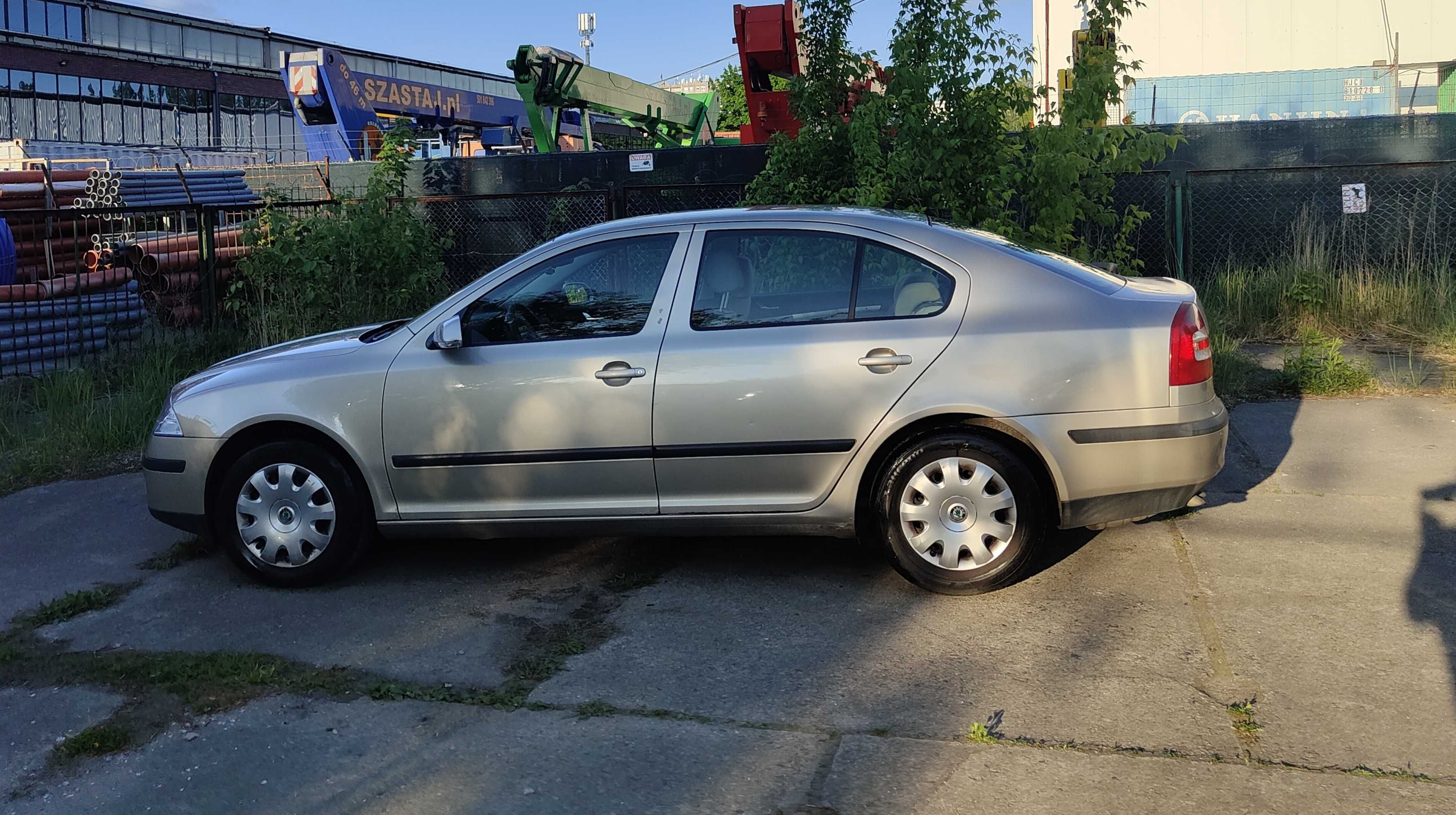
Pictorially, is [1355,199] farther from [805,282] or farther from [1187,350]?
[805,282]

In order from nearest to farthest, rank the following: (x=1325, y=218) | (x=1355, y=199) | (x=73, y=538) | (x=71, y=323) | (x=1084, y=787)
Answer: (x=1084, y=787) < (x=73, y=538) < (x=71, y=323) < (x=1355, y=199) < (x=1325, y=218)

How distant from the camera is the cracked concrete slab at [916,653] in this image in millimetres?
3865

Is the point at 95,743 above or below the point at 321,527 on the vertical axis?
below

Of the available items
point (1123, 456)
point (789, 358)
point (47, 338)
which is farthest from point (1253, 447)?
point (47, 338)

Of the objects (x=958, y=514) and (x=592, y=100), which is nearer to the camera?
(x=958, y=514)

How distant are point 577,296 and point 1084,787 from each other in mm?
2975

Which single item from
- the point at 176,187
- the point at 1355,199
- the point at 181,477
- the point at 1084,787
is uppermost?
the point at 176,187

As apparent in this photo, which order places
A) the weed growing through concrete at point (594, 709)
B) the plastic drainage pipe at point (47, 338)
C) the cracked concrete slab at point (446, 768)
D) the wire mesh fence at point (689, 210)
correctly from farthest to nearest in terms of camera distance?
the wire mesh fence at point (689, 210)
the plastic drainage pipe at point (47, 338)
the weed growing through concrete at point (594, 709)
the cracked concrete slab at point (446, 768)

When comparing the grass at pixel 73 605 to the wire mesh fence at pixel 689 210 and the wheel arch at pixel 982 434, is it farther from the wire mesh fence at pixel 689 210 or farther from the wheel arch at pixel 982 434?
the wire mesh fence at pixel 689 210

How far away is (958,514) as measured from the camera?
16.1 ft

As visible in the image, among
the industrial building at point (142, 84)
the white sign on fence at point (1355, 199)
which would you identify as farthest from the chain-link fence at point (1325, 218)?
the industrial building at point (142, 84)

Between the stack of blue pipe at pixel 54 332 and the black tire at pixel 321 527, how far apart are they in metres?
6.07

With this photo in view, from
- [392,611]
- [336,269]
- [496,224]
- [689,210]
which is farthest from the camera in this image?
[496,224]

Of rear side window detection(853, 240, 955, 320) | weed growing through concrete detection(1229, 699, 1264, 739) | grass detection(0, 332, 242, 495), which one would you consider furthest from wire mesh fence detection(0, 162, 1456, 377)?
weed growing through concrete detection(1229, 699, 1264, 739)
